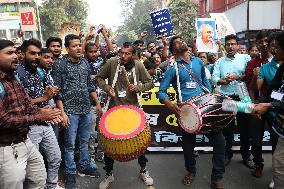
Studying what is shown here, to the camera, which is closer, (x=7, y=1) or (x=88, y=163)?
(x=88, y=163)

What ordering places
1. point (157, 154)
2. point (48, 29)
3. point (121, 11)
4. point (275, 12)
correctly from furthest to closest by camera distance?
point (121, 11) → point (48, 29) → point (275, 12) → point (157, 154)

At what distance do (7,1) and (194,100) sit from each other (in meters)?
63.0

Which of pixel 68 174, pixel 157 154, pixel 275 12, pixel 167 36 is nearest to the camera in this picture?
pixel 68 174

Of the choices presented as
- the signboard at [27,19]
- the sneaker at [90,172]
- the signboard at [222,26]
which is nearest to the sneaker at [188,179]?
the sneaker at [90,172]

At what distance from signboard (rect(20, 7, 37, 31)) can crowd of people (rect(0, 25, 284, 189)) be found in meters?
16.3

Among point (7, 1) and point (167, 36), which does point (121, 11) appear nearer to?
point (7, 1)

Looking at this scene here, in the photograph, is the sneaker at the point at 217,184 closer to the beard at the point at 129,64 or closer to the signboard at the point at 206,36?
the beard at the point at 129,64

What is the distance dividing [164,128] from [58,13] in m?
43.4

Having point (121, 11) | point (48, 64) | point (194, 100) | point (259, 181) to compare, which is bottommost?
point (259, 181)

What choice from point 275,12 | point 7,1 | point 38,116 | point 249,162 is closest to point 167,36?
point 249,162

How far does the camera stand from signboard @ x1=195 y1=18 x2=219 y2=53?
25.2 ft

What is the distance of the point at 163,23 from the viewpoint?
891 cm

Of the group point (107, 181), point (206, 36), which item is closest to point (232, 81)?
point (107, 181)

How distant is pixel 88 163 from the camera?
5.33 m
